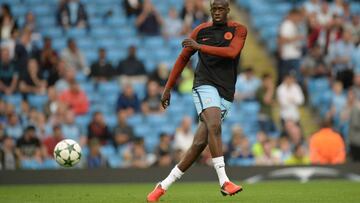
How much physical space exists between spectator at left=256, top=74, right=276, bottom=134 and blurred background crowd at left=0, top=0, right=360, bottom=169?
3 centimetres

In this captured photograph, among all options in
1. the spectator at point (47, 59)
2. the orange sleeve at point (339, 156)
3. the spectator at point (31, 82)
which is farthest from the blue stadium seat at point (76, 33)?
the orange sleeve at point (339, 156)

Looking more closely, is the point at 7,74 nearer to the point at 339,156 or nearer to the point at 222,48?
the point at 339,156

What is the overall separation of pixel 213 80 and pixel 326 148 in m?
7.35

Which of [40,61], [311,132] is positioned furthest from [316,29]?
[40,61]

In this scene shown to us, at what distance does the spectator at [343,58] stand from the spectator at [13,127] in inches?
275

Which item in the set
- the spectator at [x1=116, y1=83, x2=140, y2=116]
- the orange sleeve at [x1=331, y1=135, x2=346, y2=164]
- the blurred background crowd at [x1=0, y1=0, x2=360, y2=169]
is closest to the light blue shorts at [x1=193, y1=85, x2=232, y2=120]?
the blurred background crowd at [x1=0, y1=0, x2=360, y2=169]

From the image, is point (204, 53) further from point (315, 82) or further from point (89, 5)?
point (89, 5)

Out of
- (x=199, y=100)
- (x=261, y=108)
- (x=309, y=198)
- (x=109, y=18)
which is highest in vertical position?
(x=109, y=18)

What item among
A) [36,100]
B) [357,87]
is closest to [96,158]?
[36,100]

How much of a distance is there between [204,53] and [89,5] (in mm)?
12631

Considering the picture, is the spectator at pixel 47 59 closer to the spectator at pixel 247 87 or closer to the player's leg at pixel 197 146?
the spectator at pixel 247 87

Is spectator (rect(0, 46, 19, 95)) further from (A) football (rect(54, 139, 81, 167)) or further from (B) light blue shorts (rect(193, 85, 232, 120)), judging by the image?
(B) light blue shorts (rect(193, 85, 232, 120))

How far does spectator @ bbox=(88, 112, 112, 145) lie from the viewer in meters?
18.0

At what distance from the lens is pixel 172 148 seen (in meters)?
17.5
